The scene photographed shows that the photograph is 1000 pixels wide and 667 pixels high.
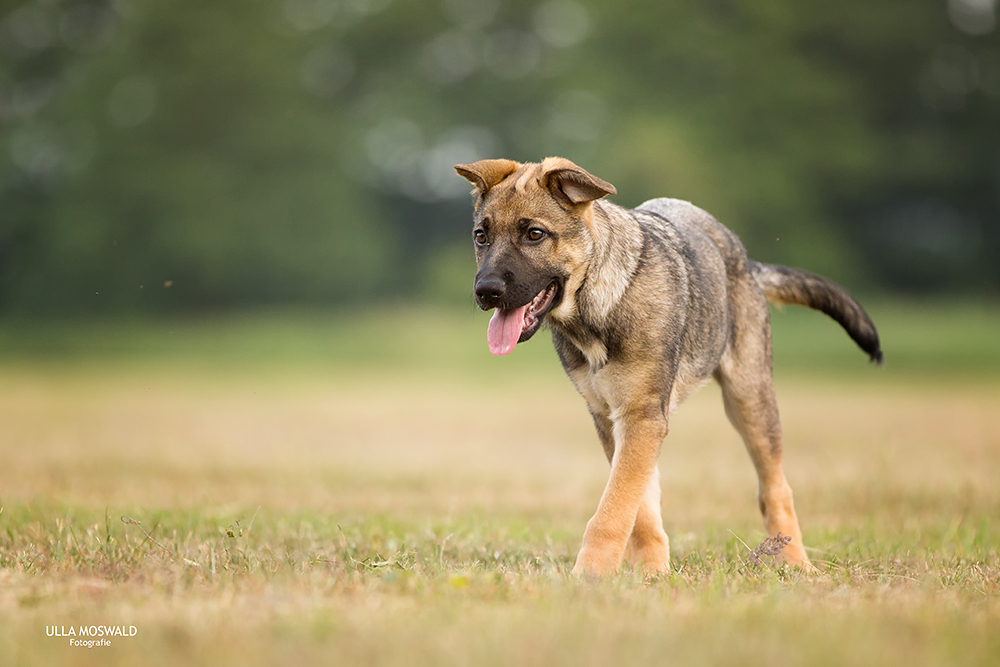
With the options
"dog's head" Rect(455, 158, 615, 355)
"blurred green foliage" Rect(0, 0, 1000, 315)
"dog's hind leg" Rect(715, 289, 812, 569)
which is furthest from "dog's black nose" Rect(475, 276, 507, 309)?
"blurred green foliage" Rect(0, 0, 1000, 315)

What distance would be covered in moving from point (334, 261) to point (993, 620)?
28903 millimetres

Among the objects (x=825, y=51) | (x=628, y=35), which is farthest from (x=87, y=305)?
(x=825, y=51)

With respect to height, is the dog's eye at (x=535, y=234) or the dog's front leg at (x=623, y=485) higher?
the dog's eye at (x=535, y=234)

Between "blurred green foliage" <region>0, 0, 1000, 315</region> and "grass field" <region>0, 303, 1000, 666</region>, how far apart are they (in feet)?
31.2

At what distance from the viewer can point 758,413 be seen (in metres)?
6.11

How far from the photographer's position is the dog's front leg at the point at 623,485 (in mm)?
4691

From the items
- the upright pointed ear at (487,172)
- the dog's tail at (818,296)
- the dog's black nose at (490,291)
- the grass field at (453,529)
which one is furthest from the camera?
the dog's tail at (818,296)

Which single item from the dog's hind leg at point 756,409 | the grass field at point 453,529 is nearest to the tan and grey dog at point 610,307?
the dog's hind leg at point 756,409

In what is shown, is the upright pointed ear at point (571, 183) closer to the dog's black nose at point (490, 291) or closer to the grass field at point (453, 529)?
the dog's black nose at point (490, 291)

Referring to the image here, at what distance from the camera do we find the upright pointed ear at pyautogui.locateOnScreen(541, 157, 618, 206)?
4.80 meters

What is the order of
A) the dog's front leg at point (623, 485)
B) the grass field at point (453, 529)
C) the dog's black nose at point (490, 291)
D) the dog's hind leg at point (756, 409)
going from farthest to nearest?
the dog's hind leg at point (756, 409) → the dog's front leg at point (623, 485) → the dog's black nose at point (490, 291) → the grass field at point (453, 529)

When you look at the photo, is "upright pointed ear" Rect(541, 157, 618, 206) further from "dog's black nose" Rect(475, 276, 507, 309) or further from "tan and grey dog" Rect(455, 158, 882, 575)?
"dog's black nose" Rect(475, 276, 507, 309)

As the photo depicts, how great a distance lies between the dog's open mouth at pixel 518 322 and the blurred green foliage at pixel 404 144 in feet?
80.3

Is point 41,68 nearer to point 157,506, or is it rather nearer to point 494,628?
point 157,506
